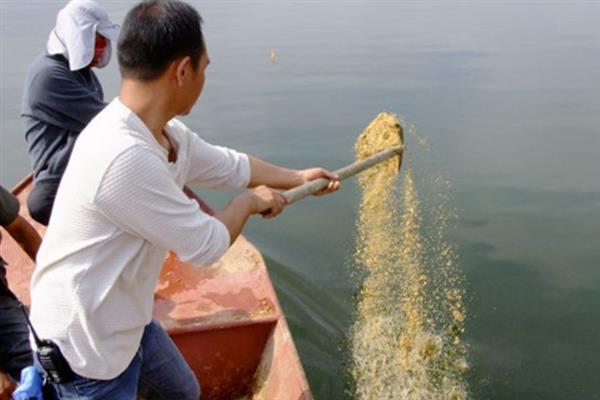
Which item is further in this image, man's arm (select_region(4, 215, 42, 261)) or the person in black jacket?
the person in black jacket

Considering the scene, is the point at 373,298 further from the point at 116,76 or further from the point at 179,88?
the point at 116,76

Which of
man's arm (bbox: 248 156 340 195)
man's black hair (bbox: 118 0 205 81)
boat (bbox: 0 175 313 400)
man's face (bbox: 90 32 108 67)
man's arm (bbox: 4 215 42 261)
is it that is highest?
man's black hair (bbox: 118 0 205 81)

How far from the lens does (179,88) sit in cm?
168

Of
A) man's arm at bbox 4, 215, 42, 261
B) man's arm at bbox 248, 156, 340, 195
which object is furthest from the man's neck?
man's arm at bbox 4, 215, 42, 261

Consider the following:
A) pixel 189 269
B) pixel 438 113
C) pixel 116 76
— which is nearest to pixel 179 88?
pixel 189 269

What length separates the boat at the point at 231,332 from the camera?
10.6 ft

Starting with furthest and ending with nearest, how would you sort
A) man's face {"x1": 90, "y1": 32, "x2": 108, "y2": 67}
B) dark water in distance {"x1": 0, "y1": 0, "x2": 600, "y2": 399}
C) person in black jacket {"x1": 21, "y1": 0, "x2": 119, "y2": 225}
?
dark water in distance {"x1": 0, "y1": 0, "x2": 600, "y2": 399} → man's face {"x1": 90, "y1": 32, "x2": 108, "y2": 67} → person in black jacket {"x1": 21, "y1": 0, "x2": 119, "y2": 225}

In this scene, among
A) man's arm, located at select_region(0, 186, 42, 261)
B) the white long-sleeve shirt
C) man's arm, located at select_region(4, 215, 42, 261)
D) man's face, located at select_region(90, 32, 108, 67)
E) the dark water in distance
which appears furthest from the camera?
the dark water in distance

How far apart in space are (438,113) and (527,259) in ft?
14.6

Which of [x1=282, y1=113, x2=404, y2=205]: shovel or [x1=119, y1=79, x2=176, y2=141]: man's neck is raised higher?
[x1=119, y1=79, x2=176, y2=141]: man's neck

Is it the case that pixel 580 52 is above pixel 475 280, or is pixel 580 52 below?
above

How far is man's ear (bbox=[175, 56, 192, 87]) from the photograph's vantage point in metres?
1.63

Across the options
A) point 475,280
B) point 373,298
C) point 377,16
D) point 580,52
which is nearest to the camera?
point 373,298

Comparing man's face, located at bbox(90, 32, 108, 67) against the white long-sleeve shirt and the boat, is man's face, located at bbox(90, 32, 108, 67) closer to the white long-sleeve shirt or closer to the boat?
the boat
